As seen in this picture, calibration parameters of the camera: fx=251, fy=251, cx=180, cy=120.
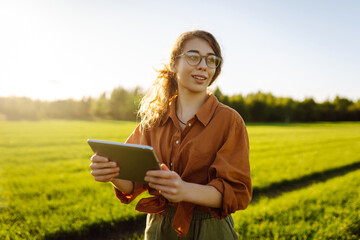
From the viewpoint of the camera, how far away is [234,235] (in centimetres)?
188

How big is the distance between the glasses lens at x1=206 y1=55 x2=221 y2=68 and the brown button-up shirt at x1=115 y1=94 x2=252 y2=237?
0.25m

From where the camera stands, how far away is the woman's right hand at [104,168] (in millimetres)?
1638

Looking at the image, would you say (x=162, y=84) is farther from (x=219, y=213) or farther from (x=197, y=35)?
(x=219, y=213)

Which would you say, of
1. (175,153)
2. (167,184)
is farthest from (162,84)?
(167,184)

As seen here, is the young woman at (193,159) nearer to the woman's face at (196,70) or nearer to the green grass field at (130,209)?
the woman's face at (196,70)

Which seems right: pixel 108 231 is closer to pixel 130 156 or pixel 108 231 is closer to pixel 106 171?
pixel 106 171

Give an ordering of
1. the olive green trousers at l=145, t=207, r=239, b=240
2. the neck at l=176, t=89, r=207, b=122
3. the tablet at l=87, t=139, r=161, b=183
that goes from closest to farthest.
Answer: the tablet at l=87, t=139, r=161, b=183 → the olive green trousers at l=145, t=207, r=239, b=240 → the neck at l=176, t=89, r=207, b=122

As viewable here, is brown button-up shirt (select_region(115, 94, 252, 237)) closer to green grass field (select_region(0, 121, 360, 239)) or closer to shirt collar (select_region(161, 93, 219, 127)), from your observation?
shirt collar (select_region(161, 93, 219, 127))

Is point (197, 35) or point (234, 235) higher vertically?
point (197, 35)

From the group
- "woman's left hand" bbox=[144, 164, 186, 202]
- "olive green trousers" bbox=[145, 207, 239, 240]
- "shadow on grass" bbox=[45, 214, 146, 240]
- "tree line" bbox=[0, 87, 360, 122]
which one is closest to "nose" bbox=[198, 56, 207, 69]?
"woman's left hand" bbox=[144, 164, 186, 202]

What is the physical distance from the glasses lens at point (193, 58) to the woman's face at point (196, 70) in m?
0.02

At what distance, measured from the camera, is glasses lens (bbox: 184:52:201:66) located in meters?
1.92

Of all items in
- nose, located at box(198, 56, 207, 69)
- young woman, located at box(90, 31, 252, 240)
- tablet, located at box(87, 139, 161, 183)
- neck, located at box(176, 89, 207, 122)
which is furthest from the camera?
neck, located at box(176, 89, 207, 122)

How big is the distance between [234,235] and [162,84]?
4.60 ft
